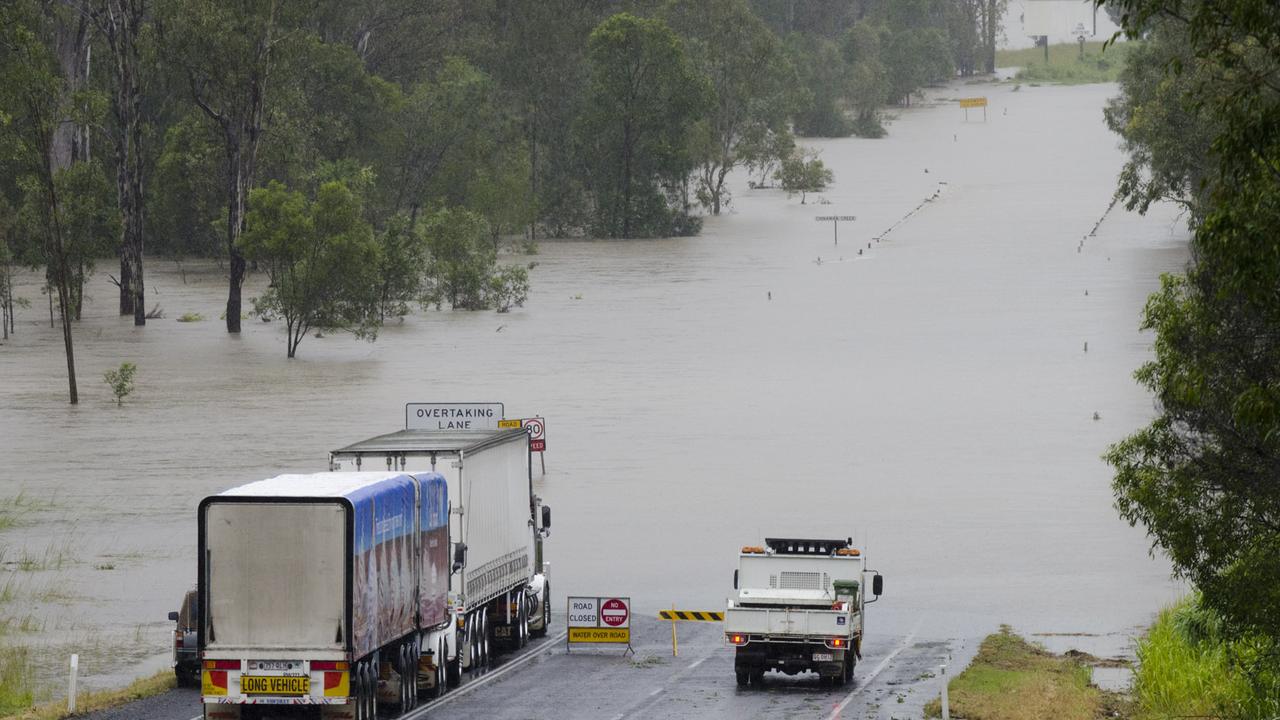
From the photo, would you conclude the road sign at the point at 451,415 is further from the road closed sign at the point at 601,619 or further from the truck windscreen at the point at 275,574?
the truck windscreen at the point at 275,574

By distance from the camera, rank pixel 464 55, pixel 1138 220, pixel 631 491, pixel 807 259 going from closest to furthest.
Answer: pixel 631 491
pixel 807 259
pixel 1138 220
pixel 464 55

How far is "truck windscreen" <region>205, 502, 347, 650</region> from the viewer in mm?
21484

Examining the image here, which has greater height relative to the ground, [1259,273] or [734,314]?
[1259,273]

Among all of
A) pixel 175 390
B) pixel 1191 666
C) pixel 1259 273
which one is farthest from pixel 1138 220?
pixel 1259 273

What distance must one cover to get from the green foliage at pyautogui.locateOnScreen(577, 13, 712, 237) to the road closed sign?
9395cm

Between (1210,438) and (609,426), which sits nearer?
(1210,438)

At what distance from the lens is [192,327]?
86625 mm

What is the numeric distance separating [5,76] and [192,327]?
784 inches

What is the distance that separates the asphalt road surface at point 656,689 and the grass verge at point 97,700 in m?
0.33

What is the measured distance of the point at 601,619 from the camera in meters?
30.3

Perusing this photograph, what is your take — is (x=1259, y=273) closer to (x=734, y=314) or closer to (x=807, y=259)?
(x=734, y=314)

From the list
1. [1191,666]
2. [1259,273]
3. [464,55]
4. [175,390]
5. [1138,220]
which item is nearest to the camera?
[1259,273]

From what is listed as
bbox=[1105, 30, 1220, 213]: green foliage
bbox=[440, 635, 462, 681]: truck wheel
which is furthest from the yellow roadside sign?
bbox=[1105, 30, 1220, 213]: green foliage

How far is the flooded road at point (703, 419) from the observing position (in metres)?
38.7
